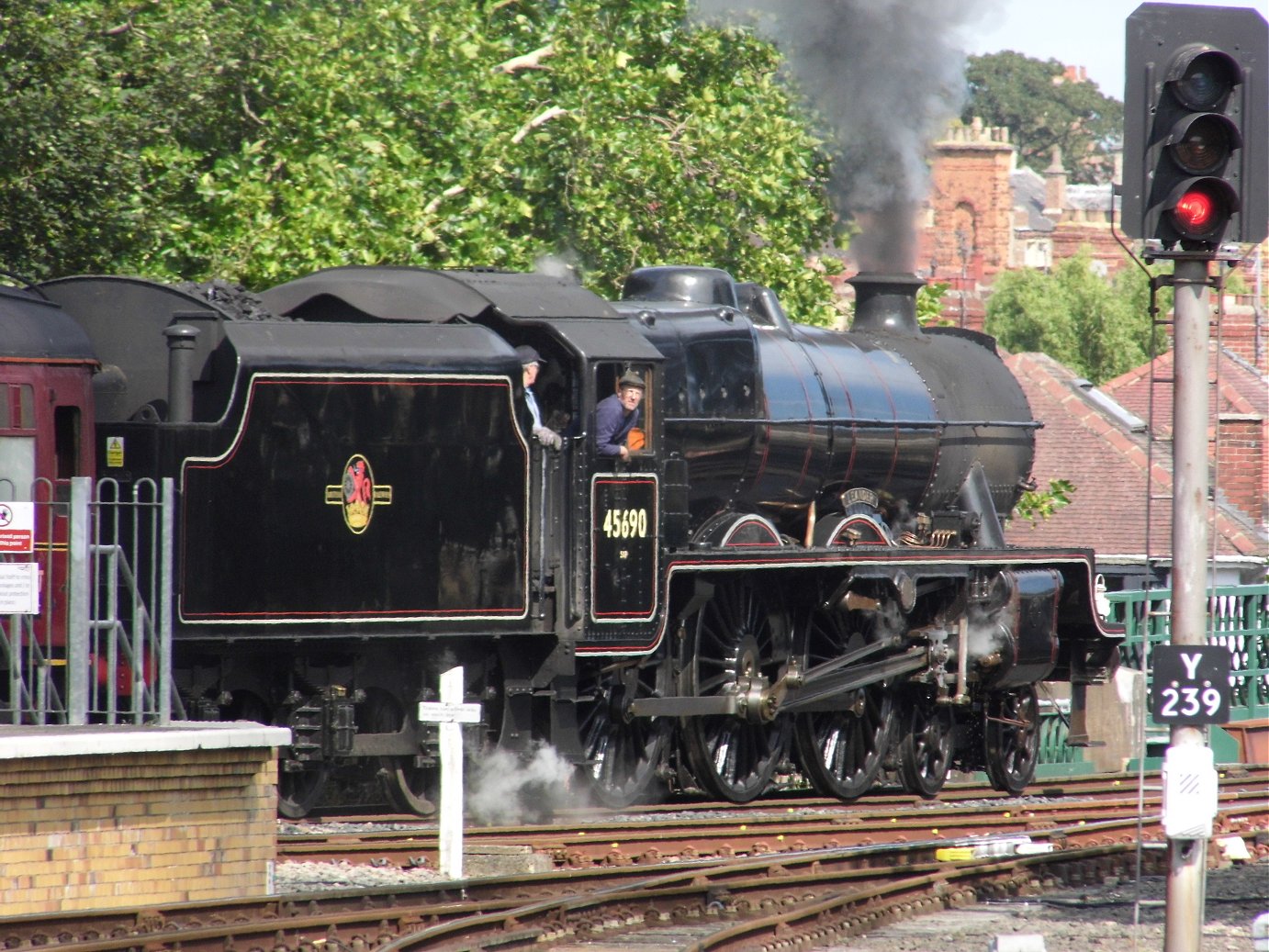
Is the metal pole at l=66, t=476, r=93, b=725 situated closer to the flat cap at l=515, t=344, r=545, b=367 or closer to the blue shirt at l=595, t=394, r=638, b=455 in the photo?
the flat cap at l=515, t=344, r=545, b=367

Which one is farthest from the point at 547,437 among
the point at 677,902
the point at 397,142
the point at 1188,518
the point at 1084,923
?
the point at 397,142

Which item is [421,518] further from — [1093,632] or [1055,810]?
[1093,632]

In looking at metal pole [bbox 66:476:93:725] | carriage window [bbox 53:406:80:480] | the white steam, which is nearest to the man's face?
the white steam

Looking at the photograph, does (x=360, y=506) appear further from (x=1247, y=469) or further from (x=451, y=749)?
(x=1247, y=469)

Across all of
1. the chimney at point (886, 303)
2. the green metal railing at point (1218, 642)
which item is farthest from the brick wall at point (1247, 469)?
the chimney at point (886, 303)

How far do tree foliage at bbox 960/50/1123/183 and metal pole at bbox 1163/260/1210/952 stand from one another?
380ft

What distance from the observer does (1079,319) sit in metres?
63.3

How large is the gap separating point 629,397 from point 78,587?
440 centimetres

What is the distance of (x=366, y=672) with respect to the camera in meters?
12.3

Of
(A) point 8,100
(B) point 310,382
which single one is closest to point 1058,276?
(A) point 8,100

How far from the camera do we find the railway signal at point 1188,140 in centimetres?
747

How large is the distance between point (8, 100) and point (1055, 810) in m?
9.56

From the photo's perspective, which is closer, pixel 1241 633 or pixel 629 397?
pixel 629 397

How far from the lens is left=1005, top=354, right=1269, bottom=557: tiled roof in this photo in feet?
120
